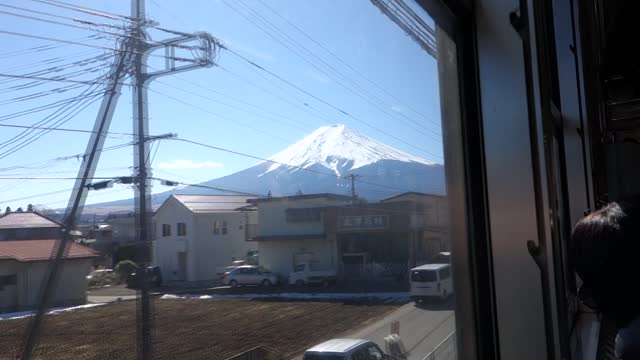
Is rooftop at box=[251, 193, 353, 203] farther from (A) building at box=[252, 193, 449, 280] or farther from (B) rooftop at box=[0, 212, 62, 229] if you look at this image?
(B) rooftop at box=[0, 212, 62, 229]

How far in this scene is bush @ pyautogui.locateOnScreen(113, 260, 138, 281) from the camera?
2.13 ft

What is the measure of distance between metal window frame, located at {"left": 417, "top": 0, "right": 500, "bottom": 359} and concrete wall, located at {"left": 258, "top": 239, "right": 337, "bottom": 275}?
0.40 m

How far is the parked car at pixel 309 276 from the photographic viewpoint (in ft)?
2.70

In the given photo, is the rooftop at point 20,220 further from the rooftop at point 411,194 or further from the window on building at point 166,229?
the rooftop at point 411,194

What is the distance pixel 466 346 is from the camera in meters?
1.13

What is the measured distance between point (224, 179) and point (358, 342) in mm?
374

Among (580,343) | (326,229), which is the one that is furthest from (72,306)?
(580,343)

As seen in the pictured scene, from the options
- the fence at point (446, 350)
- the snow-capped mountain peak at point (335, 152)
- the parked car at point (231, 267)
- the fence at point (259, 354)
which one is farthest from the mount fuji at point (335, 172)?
the fence at point (446, 350)

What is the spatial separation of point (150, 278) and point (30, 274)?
0.16 metres

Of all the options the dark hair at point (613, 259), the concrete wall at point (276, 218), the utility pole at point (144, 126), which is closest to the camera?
the utility pole at point (144, 126)

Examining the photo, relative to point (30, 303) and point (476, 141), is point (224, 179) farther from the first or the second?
point (476, 141)

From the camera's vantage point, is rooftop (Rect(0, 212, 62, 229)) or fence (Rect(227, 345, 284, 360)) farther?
fence (Rect(227, 345, 284, 360))

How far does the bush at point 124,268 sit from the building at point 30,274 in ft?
0.22

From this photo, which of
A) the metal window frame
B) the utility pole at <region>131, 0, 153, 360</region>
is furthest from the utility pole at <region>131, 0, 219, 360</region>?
the metal window frame
